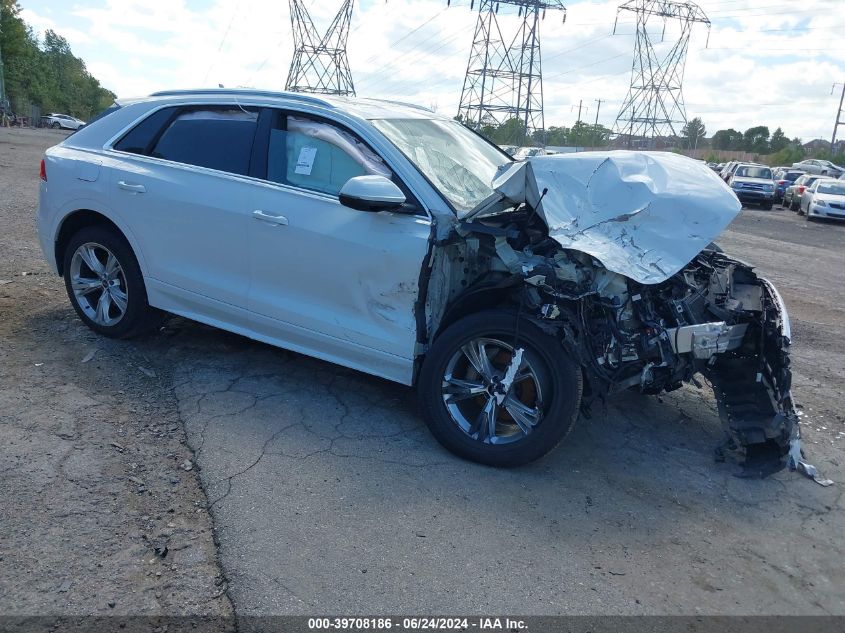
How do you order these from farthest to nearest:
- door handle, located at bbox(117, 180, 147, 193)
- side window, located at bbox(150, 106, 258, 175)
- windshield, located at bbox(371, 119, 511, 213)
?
door handle, located at bbox(117, 180, 147, 193), side window, located at bbox(150, 106, 258, 175), windshield, located at bbox(371, 119, 511, 213)

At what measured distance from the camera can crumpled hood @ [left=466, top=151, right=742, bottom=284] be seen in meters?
3.79

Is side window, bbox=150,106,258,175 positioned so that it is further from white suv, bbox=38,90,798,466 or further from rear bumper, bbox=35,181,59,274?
rear bumper, bbox=35,181,59,274

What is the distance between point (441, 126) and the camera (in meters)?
5.32

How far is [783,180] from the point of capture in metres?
33.3

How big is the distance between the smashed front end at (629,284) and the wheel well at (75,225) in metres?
2.79

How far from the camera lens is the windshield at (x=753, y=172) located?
29672 mm

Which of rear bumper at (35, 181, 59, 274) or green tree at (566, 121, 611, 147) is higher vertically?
green tree at (566, 121, 611, 147)

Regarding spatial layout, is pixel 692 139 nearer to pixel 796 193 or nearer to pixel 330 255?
pixel 796 193

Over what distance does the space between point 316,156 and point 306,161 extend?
2.9 inches

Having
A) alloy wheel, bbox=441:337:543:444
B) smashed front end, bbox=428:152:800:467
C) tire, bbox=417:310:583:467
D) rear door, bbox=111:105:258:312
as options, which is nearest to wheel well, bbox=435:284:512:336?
smashed front end, bbox=428:152:800:467

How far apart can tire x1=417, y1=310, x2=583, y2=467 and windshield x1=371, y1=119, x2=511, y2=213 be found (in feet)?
2.65

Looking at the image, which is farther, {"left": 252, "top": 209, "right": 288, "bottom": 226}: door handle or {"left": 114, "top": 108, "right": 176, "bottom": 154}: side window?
{"left": 114, "top": 108, "right": 176, "bottom": 154}: side window

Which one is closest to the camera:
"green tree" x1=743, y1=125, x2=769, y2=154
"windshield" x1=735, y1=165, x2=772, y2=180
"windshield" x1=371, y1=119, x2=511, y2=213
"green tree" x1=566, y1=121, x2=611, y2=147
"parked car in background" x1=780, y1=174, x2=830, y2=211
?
"windshield" x1=371, y1=119, x2=511, y2=213

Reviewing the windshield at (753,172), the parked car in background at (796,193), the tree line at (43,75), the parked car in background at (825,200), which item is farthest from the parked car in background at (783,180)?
the tree line at (43,75)
